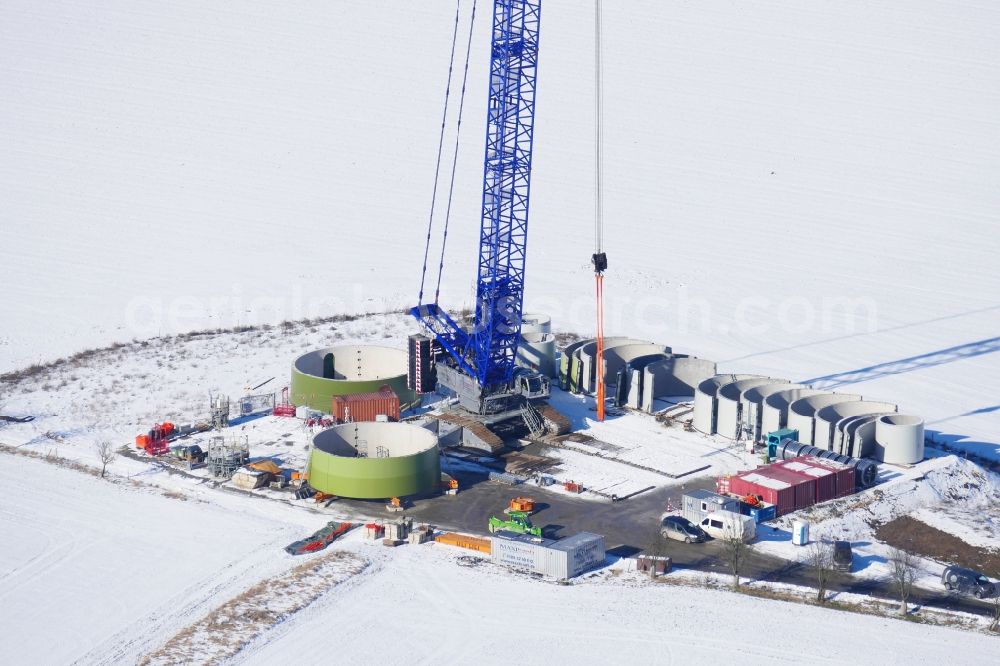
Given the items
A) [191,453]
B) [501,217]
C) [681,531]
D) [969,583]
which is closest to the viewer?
[969,583]

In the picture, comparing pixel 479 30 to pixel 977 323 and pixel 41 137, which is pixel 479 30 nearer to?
pixel 41 137

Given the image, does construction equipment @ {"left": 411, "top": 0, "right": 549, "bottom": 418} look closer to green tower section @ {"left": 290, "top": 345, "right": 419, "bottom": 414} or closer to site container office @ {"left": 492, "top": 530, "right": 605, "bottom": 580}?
green tower section @ {"left": 290, "top": 345, "right": 419, "bottom": 414}

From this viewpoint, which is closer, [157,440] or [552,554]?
[552,554]

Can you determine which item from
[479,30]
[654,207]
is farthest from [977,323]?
[479,30]

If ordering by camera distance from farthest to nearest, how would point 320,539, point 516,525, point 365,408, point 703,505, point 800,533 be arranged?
point 365,408 → point 703,505 → point 516,525 → point 800,533 → point 320,539

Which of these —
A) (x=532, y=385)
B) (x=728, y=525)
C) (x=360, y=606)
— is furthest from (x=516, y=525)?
(x=532, y=385)

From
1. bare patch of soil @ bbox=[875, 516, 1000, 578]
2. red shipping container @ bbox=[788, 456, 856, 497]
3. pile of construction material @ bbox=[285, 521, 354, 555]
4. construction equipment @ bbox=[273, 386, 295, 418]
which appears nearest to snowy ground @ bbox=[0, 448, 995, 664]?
pile of construction material @ bbox=[285, 521, 354, 555]

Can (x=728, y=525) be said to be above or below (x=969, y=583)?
above

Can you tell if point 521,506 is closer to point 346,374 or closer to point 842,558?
point 842,558
